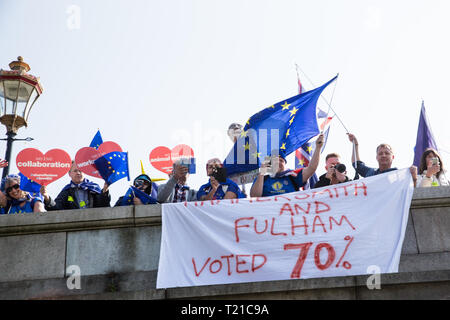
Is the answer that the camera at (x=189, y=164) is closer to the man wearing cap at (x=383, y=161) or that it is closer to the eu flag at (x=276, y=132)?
the eu flag at (x=276, y=132)

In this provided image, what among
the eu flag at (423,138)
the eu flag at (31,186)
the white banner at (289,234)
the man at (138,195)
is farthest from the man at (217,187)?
the eu flag at (423,138)

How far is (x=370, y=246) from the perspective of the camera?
252 inches

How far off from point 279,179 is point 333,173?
0.70m

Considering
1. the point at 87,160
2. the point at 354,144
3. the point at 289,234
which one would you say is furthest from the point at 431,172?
the point at 87,160

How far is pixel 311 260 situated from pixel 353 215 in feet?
2.50

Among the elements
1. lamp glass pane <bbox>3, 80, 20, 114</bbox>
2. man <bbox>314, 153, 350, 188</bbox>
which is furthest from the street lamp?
man <bbox>314, 153, 350, 188</bbox>

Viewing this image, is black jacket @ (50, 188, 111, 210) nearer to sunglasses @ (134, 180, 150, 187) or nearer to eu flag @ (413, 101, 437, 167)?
sunglasses @ (134, 180, 150, 187)

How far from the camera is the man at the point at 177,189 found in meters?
7.38

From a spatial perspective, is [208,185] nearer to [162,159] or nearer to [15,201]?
[162,159]

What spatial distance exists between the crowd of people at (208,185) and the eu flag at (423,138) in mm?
1798

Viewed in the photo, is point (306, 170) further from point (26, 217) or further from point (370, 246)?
point (26, 217)

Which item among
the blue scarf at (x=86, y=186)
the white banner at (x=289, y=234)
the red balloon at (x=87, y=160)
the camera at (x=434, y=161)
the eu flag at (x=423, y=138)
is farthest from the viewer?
the eu flag at (x=423, y=138)

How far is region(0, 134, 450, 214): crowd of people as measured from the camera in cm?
735
